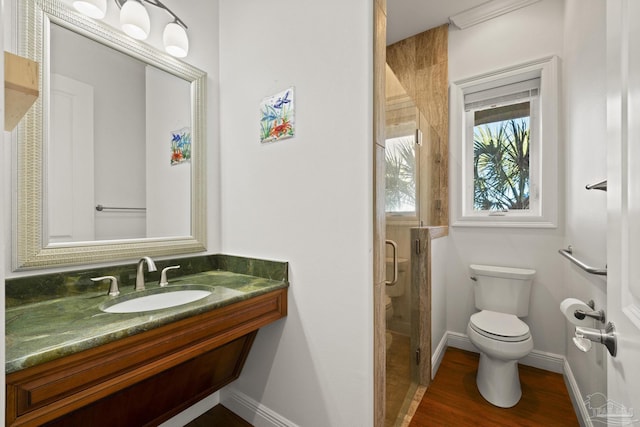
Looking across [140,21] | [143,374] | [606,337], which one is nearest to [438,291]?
[606,337]

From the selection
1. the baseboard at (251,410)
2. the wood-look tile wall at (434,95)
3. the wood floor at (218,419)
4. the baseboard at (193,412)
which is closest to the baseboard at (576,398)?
the wood-look tile wall at (434,95)

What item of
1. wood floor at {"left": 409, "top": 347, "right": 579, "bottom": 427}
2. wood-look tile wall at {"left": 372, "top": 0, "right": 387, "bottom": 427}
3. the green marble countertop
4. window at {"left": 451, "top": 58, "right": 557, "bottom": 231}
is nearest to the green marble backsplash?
the green marble countertop

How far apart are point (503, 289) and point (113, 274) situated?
2524 mm

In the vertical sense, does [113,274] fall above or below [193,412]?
above

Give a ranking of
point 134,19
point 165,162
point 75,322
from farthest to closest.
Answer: point 165,162 < point 134,19 < point 75,322

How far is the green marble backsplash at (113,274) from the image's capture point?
106cm

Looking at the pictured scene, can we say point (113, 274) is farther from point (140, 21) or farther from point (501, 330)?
point (501, 330)

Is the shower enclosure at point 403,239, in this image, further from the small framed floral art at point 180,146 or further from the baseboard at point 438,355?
the small framed floral art at point 180,146

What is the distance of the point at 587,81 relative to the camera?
4.92 ft

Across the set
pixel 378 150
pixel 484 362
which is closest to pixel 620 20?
pixel 378 150

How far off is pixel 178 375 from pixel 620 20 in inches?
74.1

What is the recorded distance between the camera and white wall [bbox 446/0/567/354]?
206 centimetres

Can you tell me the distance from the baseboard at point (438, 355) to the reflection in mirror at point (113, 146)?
1.92m

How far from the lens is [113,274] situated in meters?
1.29
